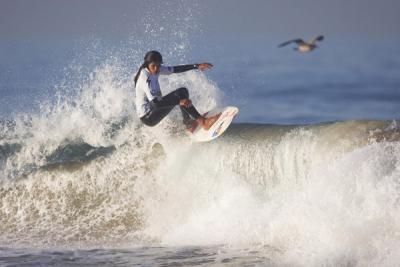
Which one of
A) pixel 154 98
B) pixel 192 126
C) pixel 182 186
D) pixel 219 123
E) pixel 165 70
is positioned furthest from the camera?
pixel 182 186

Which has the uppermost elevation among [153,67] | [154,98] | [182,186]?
[153,67]

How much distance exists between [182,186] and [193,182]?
0.64 ft

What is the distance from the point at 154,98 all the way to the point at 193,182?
175 cm

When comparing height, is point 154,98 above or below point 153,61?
below

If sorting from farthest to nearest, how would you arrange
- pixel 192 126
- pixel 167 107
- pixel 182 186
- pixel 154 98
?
pixel 182 186, pixel 192 126, pixel 167 107, pixel 154 98

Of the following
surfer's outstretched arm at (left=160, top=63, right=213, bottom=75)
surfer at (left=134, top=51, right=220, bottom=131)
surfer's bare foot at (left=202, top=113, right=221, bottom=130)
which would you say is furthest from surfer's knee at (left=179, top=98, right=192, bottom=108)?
surfer's bare foot at (left=202, top=113, right=221, bottom=130)

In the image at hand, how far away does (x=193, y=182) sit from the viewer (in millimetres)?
13211

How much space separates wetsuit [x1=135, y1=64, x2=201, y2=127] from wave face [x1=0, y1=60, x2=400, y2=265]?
1.24m

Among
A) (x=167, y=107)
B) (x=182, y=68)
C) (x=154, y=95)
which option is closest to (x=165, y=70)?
(x=182, y=68)

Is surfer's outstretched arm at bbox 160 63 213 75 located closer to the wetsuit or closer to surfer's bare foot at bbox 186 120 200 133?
the wetsuit

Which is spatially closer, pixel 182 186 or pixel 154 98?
pixel 154 98

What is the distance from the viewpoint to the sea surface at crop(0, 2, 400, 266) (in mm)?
10234

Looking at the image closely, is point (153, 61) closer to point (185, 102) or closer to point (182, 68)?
point (182, 68)

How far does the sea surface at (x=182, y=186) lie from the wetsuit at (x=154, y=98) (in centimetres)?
128
